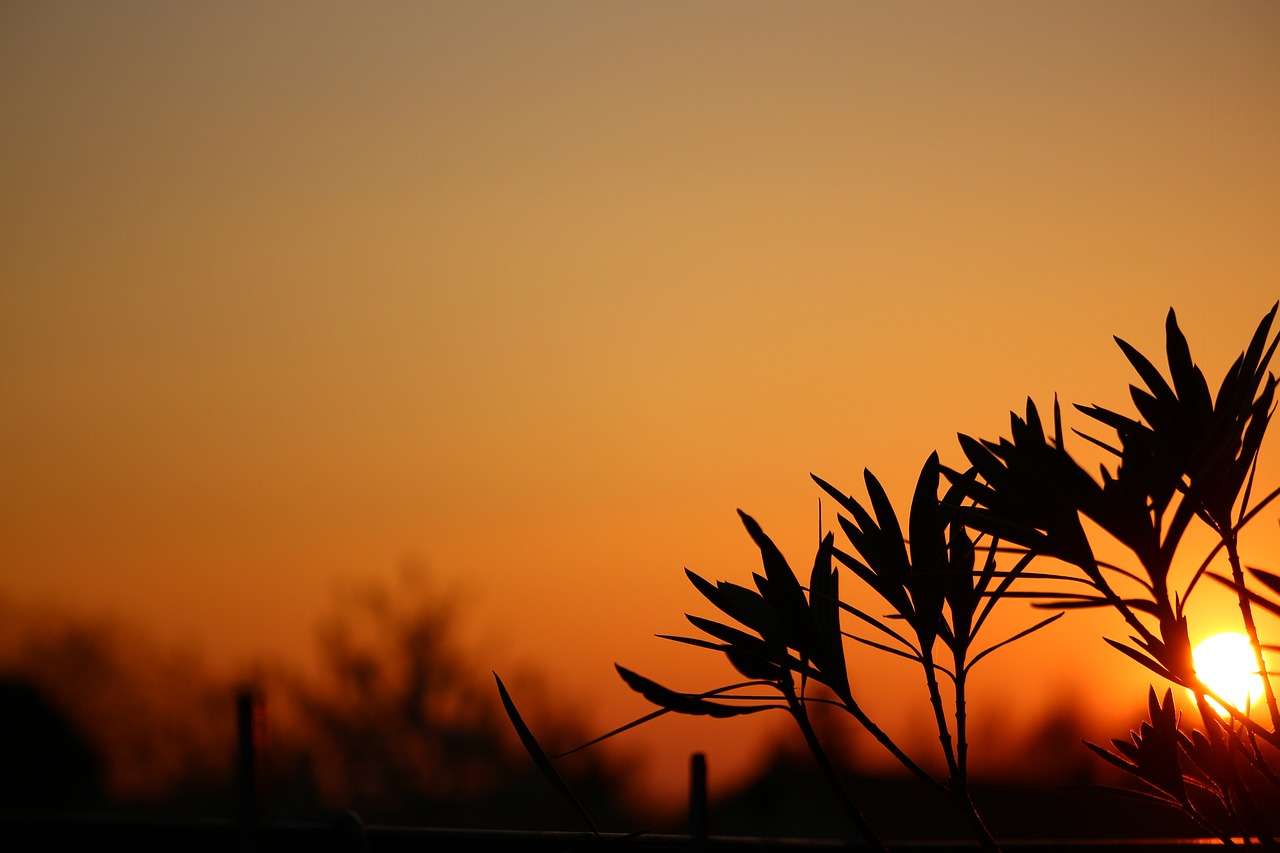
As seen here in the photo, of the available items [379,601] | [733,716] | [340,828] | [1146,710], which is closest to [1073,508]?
[733,716]

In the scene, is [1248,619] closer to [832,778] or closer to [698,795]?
[832,778]

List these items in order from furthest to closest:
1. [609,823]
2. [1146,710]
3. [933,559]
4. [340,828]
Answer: [609,823], [340,828], [1146,710], [933,559]

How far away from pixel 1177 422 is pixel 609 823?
2769cm

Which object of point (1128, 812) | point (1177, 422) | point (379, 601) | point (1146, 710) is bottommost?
point (1128, 812)

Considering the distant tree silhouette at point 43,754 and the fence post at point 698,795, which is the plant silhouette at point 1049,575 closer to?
the fence post at point 698,795

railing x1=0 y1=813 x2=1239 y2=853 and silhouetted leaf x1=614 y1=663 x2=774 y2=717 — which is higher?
silhouetted leaf x1=614 y1=663 x2=774 y2=717

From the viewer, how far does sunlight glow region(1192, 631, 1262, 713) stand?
144 centimetres

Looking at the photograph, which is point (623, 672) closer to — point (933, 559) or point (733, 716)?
point (733, 716)

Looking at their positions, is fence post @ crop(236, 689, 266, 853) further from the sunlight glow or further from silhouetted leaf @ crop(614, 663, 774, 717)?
the sunlight glow

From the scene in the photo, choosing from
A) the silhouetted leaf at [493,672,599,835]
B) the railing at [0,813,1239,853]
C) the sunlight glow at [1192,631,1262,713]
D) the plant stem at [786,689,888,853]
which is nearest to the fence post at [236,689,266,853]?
the railing at [0,813,1239,853]

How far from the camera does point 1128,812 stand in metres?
17.9

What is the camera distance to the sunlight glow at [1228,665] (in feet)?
4.73

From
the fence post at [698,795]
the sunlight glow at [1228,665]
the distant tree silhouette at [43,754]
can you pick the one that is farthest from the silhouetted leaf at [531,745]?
the distant tree silhouette at [43,754]

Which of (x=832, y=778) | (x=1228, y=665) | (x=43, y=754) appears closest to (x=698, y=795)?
(x=832, y=778)
